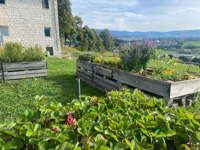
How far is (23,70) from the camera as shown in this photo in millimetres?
7711

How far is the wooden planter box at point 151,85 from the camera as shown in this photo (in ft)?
12.9

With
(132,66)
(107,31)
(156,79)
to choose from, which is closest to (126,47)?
(132,66)

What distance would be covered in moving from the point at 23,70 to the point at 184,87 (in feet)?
23.4

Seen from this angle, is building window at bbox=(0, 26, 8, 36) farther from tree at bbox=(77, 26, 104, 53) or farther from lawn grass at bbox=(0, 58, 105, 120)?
tree at bbox=(77, 26, 104, 53)

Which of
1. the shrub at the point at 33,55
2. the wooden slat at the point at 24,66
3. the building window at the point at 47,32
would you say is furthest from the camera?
the building window at the point at 47,32

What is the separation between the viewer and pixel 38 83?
7.02 m

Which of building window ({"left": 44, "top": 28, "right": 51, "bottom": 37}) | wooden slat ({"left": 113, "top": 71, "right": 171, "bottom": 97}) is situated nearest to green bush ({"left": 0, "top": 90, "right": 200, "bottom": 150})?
wooden slat ({"left": 113, "top": 71, "right": 171, "bottom": 97})

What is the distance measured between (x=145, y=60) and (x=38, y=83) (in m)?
4.82

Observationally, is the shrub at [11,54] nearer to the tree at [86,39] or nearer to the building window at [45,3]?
the building window at [45,3]

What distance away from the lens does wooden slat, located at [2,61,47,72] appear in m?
7.16

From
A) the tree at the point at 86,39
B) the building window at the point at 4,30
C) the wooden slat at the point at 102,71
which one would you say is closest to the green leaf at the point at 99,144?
the wooden slat at the point at 102,71

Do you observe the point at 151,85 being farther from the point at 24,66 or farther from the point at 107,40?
the point at 107,40

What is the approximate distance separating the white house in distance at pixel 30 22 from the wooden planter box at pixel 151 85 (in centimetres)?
1546

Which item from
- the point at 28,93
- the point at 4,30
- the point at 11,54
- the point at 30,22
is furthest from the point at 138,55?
the point at 4,30
